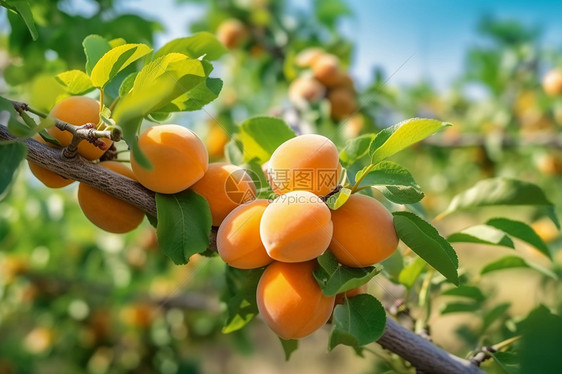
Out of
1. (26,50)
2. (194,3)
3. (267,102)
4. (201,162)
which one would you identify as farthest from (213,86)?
(194,3)

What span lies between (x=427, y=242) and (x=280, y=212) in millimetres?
175

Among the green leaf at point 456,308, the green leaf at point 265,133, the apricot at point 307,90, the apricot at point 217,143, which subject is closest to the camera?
the green leaf at point 265,133

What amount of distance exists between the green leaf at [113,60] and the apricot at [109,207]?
0.36 feet

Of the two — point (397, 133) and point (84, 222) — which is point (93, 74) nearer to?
point (397, 133)

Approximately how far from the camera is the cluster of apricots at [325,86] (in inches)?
52.4

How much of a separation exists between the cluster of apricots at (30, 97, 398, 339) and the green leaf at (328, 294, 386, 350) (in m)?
0.03

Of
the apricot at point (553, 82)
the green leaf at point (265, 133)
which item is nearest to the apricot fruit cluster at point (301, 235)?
the green leaf at point (265, 133)

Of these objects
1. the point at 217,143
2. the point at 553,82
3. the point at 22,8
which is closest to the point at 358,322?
the point at 22,8

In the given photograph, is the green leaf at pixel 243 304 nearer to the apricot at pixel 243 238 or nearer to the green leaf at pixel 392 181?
the apricot at pixel 243 238

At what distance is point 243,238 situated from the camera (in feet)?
1.79

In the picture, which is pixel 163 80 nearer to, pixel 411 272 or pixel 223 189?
pixel 223 189

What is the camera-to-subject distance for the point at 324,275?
0.56 meters

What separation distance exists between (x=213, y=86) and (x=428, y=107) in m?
2.00

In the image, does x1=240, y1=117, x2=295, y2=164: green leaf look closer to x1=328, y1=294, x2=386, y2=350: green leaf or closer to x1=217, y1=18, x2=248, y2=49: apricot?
x1=328, y1=294, x2=386, y2=350: green leaf
